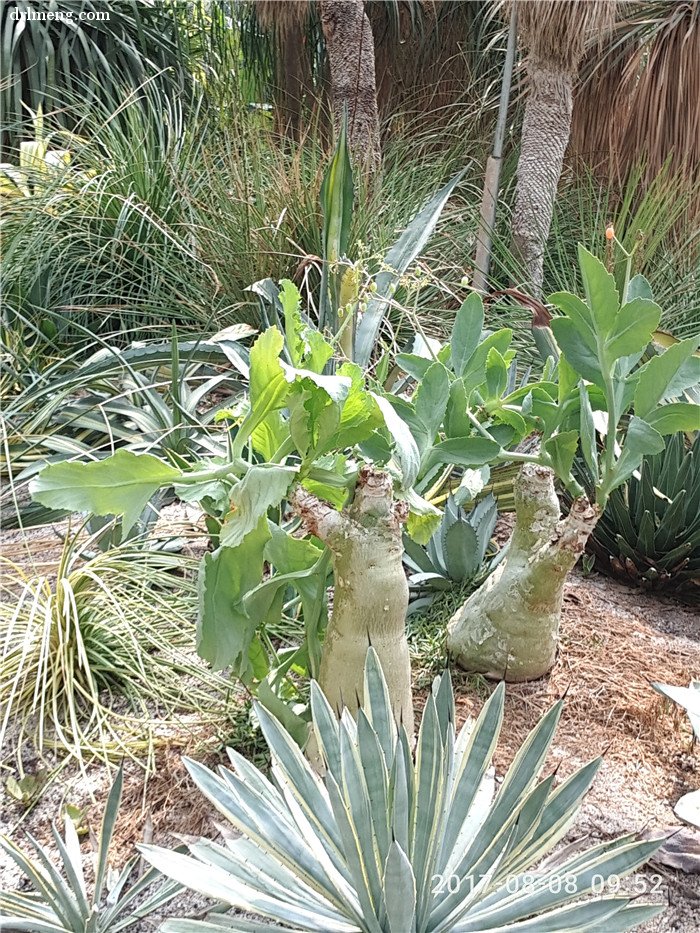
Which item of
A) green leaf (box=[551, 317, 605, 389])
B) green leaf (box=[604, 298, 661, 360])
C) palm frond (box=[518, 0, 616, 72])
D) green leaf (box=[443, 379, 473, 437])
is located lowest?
green leaf (box=[443, 379, 473, 437])

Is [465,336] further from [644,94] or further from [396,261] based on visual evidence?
[644,94]

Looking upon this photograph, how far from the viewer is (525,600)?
1354mm

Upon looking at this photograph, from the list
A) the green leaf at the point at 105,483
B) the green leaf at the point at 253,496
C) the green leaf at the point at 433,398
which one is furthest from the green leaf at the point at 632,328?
the green leaf at the point at 105,483

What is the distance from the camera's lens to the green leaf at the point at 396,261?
214cm

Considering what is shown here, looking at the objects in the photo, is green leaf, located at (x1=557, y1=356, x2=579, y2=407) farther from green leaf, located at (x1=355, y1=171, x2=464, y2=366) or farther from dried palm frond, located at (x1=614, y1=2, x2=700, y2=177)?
dried palm frond, located at (x1=614, y1=2, x2=700, y2=177)

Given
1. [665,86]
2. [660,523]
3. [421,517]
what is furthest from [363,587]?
[665,86]

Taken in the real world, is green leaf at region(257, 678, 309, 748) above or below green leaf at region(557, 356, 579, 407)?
below

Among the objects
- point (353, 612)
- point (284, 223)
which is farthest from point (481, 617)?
point (284, 223)

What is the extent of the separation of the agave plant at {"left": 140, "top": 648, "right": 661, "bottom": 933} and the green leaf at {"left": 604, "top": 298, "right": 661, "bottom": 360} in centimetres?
50

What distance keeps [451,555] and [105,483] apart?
3.01ft

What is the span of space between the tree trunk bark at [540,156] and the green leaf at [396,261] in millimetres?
948

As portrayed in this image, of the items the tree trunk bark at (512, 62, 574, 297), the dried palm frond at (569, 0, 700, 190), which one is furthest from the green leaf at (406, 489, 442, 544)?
the dried palm frond at (569, 0, 700, 190)

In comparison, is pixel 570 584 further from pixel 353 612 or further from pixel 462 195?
pixel 462 195

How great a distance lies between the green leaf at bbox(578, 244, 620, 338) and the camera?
109cm
